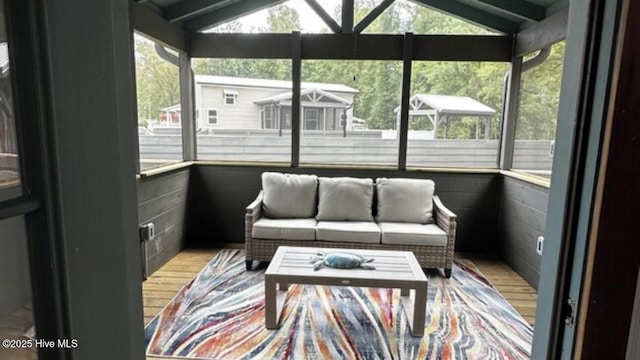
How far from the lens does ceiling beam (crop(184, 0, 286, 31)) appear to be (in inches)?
163

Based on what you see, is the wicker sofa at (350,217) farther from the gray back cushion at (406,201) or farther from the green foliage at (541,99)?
the green foliage at (541,99)

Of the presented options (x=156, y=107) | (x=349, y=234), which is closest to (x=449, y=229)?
(x=349, y=234)

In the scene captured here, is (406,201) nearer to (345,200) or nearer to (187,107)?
(345,200)

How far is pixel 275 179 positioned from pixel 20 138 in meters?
3.48

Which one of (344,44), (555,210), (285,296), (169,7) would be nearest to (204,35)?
(169,7)

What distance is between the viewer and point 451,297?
10.6 ft

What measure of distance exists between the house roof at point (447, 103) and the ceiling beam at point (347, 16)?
1.04 meters

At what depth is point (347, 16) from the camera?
416 centimetres

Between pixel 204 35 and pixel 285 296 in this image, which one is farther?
pixel 204 35

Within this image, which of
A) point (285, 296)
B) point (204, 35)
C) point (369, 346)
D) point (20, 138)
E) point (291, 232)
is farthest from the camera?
point (204, 35)

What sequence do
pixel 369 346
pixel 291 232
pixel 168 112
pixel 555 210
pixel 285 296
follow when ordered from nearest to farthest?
pixel 555 210 < pixel 369 346 < pixel 285 296 < pixel 291 232 < pixel 168 112

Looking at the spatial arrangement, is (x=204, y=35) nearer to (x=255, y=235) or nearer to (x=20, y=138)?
(x=255, y=235)

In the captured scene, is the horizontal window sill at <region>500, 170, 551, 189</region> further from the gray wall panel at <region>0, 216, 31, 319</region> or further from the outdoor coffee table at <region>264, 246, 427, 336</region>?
the gray wall panel at <region>0, 216, 31, 319</region>

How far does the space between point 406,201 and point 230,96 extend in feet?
7.65
